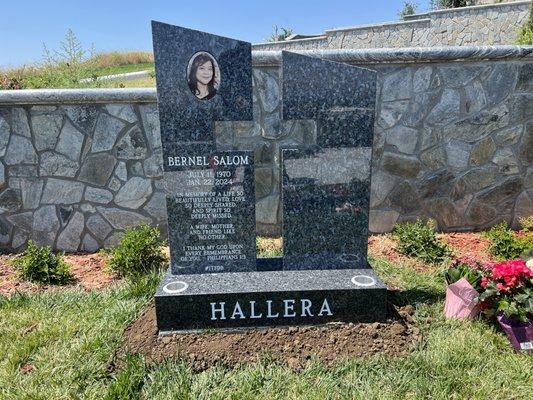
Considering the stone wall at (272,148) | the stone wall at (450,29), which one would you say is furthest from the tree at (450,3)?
the stone wall at (272,148)

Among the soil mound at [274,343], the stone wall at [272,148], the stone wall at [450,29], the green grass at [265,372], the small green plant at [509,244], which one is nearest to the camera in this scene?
the green grass at [265,372]

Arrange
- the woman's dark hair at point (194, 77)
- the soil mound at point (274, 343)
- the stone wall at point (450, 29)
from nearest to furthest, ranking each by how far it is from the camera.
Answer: the soil mound at point (274, 343) < the woman's dark hair at point (194, 77) < the stone wall at point (450, 29)

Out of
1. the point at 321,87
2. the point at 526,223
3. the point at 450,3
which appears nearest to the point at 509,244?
the point at 526,223

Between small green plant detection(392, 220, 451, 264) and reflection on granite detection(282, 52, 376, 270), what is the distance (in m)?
1.26

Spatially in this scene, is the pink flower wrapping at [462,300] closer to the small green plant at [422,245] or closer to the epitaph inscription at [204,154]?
the small green plant at [422,245]

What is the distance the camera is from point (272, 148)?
15.3 feet

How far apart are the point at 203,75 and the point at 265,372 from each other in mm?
1895

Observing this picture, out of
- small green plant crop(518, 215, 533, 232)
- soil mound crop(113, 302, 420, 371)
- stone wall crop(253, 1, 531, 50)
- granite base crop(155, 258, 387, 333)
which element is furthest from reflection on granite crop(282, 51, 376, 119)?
stone wall crop(253, 1, 531, 50)

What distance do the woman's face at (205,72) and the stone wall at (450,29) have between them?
488 inches

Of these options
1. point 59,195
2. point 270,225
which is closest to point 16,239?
point 59,195

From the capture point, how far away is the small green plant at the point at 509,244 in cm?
420

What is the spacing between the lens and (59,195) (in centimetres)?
465

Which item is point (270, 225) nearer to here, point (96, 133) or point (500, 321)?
point (96, 133)

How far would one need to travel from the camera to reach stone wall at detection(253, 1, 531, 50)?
43.0 feet
